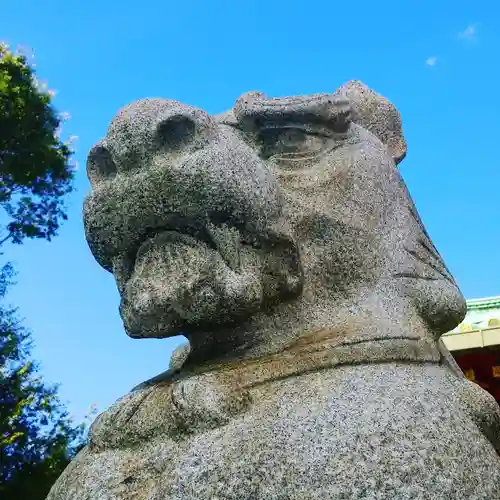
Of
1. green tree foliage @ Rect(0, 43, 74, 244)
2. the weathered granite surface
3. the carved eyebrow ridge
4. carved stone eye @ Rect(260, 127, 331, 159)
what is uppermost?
green tree foliage @ Rect(0, 43, 74, 244)

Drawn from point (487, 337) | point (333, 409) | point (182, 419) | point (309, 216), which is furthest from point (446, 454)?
point (487, 337)

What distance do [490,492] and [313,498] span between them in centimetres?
50

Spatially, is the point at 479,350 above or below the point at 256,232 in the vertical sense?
below

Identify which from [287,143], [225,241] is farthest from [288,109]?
[225,241]

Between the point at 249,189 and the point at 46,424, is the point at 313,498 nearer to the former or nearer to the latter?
the point at 249,189

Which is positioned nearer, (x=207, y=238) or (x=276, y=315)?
(x=207, y=238)

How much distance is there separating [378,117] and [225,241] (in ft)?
3.64

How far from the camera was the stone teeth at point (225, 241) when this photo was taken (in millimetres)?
2297

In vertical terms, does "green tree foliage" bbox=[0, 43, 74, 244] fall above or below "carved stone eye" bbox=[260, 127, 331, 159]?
above

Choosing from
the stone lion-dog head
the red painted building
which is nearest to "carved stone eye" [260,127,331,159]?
the stone lion-dog head

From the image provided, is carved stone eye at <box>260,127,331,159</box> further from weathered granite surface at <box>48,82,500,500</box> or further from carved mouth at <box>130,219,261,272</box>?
carved mouth at <box>130,219,261,272</box>

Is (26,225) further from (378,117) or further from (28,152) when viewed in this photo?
(378,117)

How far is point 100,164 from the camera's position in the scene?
2.49m

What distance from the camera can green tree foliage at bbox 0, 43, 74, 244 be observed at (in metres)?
9.43
